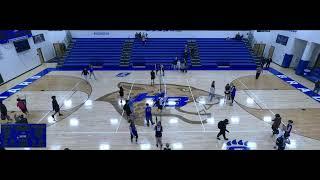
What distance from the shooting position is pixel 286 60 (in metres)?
22.8

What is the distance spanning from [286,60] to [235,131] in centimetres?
1493

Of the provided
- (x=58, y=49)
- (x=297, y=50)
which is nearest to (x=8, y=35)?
(x=58, y=49)

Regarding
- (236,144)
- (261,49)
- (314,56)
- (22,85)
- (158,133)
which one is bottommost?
(22,85)

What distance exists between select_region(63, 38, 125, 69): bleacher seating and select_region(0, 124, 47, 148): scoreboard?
63.9 feet

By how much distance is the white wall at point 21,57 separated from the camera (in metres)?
18.9

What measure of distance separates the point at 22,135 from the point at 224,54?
2320cm

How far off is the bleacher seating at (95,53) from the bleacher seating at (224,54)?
8956 millimetres

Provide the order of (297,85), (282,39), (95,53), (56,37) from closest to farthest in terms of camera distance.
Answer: (297,85)
(282,39)
(95,53)
(56,37)

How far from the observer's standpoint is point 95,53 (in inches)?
987

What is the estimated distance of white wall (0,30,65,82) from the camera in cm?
1894

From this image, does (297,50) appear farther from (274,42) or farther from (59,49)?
(59,49)

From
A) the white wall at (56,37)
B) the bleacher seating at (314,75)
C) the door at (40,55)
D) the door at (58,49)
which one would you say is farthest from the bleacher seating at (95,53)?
the bleacher seating at (314,75)
